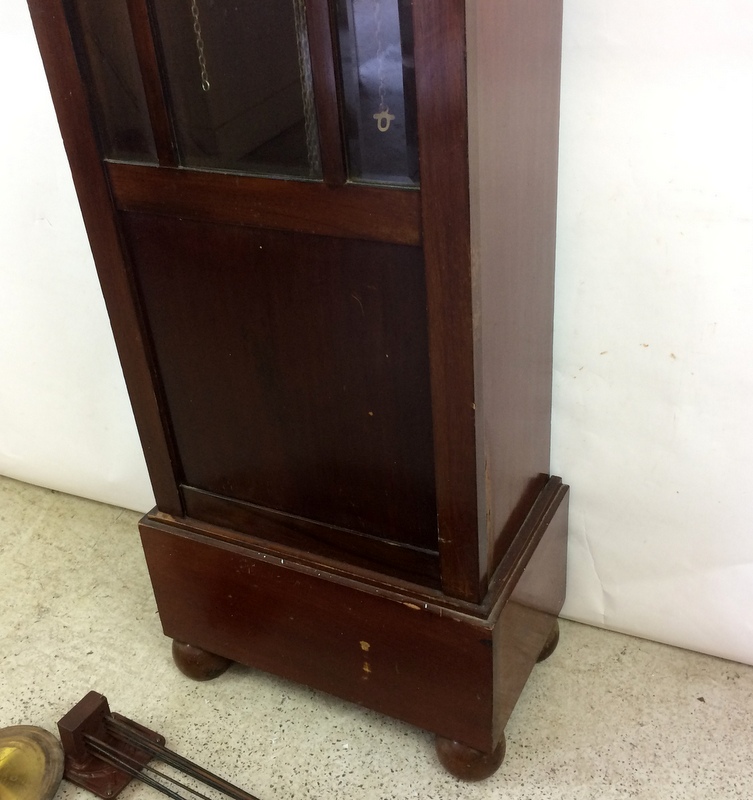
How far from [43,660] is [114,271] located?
73 cm

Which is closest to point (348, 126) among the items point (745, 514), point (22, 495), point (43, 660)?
point (745, 514)

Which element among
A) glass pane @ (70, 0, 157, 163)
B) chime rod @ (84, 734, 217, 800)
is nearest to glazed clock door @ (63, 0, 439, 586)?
glass pane @ (70, 0, 157, 163)

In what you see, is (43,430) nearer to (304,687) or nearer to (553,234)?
(304,687)

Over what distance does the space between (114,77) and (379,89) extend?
A: 318 millimetres

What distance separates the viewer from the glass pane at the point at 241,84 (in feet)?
2.74

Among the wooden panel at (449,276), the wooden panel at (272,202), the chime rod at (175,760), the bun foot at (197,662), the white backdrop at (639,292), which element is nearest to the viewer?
the wooden panel at (449,276)

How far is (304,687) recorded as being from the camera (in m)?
A: 1.34

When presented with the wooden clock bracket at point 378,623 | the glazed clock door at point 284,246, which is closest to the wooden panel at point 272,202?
the glazed clock door at point 284,246

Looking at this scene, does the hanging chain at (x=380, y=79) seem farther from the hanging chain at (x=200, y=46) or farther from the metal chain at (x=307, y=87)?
the hanging chain at (x=200, y=46)

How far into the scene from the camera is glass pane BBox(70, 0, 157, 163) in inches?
35.4

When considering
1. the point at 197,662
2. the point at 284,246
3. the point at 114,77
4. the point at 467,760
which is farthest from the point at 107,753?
the point at 114,77

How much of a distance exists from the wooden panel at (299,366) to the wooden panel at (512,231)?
7 cm

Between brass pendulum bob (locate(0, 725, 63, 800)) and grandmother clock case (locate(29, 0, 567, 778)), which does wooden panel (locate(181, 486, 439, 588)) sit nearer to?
grandmother clock case (locate(29, 0, 567, 778))

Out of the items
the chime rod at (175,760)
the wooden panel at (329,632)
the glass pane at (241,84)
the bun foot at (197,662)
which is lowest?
the bun foot at (197,662)
